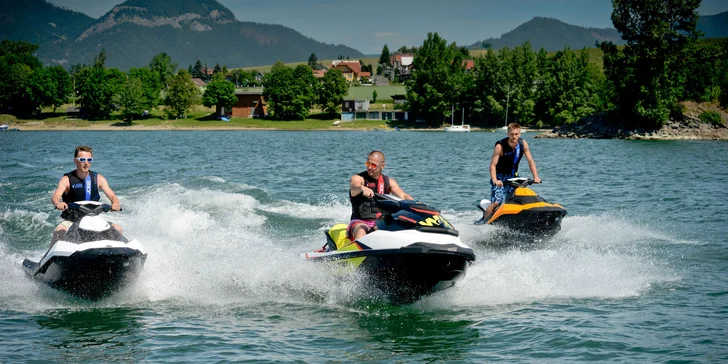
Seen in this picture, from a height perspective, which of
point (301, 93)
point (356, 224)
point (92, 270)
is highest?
point (301, 93)

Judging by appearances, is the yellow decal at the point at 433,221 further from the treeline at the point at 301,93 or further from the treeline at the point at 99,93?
the treeline at the point at 99,93

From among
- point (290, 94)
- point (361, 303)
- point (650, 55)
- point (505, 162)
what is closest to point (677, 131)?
point (650, 55)

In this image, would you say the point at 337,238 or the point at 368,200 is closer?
the point at 368,200

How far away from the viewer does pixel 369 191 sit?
9.10 meters

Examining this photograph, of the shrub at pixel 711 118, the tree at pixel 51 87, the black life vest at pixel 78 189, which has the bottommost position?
the black life vest at pixel 78 189

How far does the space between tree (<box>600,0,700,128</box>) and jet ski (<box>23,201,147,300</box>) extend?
6336 centimetres

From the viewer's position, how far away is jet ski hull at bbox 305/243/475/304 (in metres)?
8.23

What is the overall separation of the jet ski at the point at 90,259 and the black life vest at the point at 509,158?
656 cm

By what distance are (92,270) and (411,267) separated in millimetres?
3858

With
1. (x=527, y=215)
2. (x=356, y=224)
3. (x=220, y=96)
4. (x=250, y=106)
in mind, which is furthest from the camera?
(x=250, y=106)

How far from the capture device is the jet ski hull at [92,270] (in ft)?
28.2

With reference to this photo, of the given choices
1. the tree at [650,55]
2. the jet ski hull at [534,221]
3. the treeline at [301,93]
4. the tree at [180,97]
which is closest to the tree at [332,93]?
the treeline at [301,93]

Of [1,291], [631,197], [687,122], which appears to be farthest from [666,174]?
[687,122]

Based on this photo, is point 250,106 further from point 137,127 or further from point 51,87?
point 51,87
